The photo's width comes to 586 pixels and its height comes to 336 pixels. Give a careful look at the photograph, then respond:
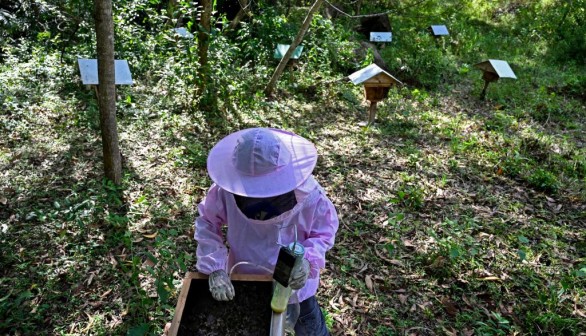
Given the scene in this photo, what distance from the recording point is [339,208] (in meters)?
4.04

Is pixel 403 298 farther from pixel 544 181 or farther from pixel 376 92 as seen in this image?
pixel 376 92

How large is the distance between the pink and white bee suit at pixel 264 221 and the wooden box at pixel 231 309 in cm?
8

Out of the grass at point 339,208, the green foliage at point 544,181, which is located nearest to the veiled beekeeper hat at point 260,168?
the grass at point 339,208

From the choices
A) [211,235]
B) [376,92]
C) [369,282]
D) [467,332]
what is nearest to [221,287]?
[211,235]

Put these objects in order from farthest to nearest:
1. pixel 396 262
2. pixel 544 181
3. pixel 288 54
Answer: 1. pixel 288 54
2. pixel 544 181
3. pixel 396 262

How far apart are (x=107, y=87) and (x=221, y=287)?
258cm

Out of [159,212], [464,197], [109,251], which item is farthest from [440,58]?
[109,251]

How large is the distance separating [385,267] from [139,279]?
79.2 inches

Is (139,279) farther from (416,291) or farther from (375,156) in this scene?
(375,156)

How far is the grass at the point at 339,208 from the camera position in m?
2.82

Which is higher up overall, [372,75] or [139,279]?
[372,75]

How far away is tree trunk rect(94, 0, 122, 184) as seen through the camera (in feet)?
10.3

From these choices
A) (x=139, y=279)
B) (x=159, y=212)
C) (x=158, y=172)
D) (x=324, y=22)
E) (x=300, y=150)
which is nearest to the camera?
(x=300, y=150)

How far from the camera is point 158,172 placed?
4.23m
